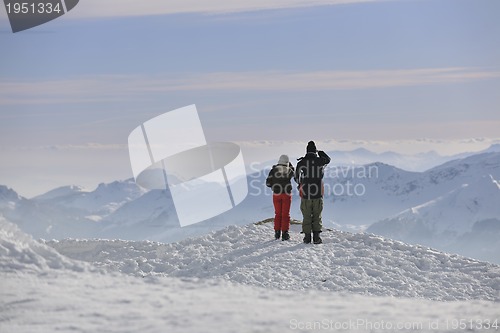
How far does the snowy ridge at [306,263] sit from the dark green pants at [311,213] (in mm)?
554

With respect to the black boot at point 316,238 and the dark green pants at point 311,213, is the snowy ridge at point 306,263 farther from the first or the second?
the dark green pants at point 311,213

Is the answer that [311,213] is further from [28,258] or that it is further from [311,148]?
[28,258]

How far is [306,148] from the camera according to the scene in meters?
21.3

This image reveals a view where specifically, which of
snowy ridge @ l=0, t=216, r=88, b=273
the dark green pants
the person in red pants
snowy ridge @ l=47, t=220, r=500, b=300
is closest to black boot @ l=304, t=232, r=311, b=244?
the dark green pants

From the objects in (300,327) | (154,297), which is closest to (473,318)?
(300,327)

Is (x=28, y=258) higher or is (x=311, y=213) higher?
(x=28, y=258)

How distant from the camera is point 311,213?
21156mm

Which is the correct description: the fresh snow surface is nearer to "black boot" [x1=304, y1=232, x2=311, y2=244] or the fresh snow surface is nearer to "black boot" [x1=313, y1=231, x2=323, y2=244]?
"black boot" [x1=313, y1=231, x2=323, y2=244]

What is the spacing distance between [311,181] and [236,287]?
6.87 meters

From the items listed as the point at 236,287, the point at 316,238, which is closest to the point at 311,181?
the point at 316,238

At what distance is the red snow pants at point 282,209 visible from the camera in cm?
2136

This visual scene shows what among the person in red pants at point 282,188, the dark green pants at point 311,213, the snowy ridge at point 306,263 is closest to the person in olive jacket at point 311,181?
the dark green pants at point 311,213

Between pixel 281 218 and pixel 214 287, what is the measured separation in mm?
7613

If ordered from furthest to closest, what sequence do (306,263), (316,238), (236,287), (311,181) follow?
(316,238)
(311,181)
(306,263)
(236,287)
